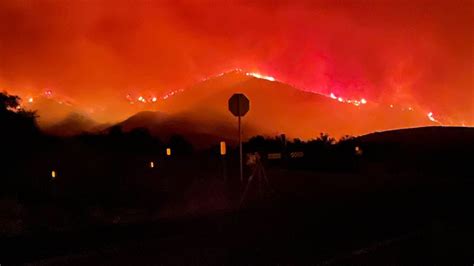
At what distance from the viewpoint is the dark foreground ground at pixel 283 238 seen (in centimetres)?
870

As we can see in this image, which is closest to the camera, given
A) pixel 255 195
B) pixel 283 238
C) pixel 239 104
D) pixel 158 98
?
pixel 283 238

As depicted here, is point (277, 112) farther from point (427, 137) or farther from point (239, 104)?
point (239, 104)

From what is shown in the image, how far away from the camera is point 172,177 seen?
25.1 meters

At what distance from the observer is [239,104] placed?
1734 cm

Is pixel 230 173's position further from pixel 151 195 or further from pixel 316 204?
pixel 316 204

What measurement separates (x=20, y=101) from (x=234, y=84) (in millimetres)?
16112

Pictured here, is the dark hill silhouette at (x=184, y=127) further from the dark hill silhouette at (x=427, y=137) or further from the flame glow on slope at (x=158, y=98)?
the dark hill silhouette at (x=427, y=137)

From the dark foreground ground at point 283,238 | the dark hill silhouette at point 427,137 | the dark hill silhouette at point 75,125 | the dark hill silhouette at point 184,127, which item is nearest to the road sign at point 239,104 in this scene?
the dark foreground ground at point 283,238

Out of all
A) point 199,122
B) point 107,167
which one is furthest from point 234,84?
point 107,167

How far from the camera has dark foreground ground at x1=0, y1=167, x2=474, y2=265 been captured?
8.70m

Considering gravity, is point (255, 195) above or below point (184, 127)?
below

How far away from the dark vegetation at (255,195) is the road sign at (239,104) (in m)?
2.78

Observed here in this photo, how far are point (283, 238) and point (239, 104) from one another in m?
7.56

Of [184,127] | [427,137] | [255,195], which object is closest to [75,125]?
[184,127]
